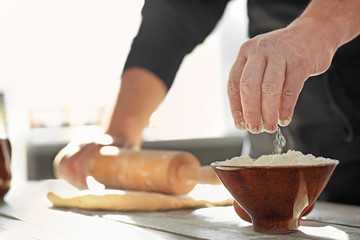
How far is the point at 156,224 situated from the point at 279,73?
1.16 feet

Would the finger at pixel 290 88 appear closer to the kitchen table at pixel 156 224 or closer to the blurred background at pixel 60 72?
the kitchen table at pixel 156 224

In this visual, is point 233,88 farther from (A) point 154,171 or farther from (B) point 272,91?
(A) point 154,171

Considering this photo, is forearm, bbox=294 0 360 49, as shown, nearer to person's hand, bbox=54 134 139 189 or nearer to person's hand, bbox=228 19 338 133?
person's hand, bbox=228 19 338 133

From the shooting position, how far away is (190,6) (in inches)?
75.7

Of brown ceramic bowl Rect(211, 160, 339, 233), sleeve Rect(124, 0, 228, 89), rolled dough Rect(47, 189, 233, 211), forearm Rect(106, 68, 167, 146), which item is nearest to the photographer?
brown ceramic bowl Rect(211, 160, 339, 233)

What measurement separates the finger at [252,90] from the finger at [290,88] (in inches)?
1.6

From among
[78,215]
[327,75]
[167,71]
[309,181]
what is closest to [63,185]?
[167,71]

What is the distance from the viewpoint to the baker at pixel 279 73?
2.80ft

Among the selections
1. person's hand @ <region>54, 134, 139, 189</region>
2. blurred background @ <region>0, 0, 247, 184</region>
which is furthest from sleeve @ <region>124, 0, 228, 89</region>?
blurred background @ <region>0, 0, 247, 184</region>

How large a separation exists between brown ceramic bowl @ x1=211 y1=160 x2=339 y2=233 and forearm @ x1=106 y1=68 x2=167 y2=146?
90 centimetres

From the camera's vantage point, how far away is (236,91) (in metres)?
0.89

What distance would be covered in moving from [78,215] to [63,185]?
0.72m

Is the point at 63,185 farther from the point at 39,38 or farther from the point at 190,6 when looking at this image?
the point at 39,38

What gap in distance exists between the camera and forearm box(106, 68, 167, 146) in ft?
5.69
